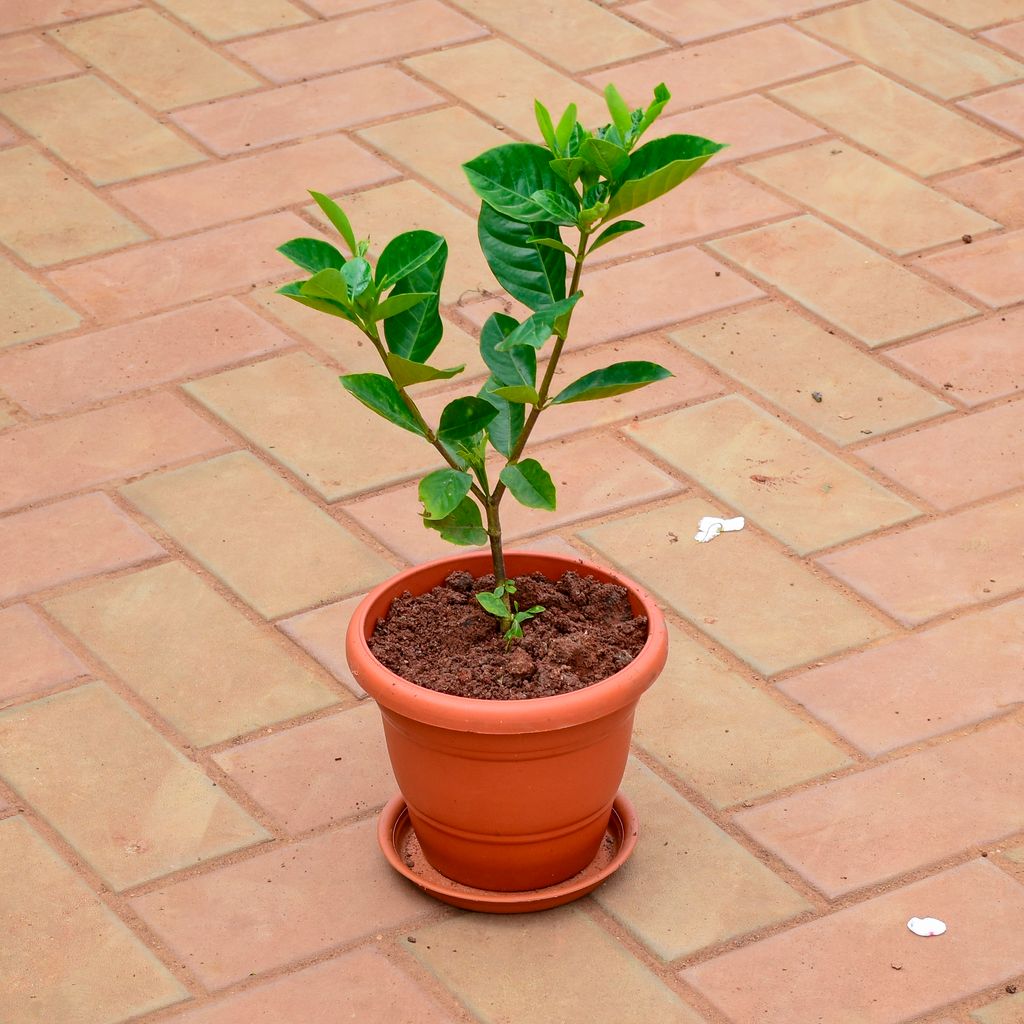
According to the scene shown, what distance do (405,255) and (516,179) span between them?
0.17 meters

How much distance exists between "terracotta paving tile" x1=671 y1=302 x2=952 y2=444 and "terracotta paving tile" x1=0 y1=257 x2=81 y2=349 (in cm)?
12

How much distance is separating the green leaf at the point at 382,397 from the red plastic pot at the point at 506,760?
29 centimetres

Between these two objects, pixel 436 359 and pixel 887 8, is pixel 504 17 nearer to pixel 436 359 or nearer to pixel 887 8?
pixel 887 8

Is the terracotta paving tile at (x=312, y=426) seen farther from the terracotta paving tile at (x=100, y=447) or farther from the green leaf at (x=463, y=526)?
the green leaf at (x=463, y=526)

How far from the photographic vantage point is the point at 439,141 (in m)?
4.49

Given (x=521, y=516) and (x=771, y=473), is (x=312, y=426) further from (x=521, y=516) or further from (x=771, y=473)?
(x=771, y=473)

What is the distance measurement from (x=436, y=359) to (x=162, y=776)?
1238 millimetres

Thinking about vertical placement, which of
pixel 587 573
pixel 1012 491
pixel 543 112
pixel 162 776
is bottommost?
pixel 162 776

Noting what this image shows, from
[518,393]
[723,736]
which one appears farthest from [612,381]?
[723,736]

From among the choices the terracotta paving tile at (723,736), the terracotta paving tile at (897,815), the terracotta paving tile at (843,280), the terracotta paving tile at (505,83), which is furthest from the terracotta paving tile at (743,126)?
the terracotta paving tile at (897,815)

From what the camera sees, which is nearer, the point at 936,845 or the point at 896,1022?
the point at 896,1022

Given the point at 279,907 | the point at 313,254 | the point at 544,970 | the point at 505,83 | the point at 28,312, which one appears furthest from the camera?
the point at 505,83

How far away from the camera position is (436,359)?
3713 mm

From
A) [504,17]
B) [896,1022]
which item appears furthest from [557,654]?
[504,17]
